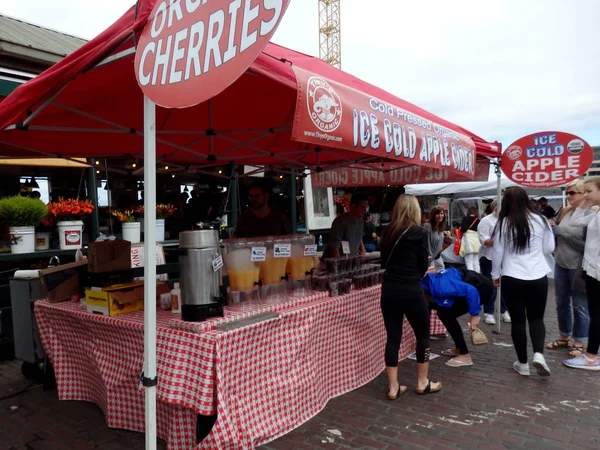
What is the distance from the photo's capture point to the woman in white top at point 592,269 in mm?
4242

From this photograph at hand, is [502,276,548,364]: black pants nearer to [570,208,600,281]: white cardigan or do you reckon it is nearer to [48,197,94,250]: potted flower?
Result: [570,208,600,281]: white cardigan

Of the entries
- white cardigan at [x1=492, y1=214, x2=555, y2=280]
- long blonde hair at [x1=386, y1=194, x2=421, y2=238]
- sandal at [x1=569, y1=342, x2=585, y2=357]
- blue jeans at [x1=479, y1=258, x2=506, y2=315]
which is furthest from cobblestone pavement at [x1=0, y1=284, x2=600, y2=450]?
blue jeans at [x1=479, y1=258, x2=506, y2=315]

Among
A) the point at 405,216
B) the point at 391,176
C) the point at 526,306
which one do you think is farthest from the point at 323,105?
the point at 391,176

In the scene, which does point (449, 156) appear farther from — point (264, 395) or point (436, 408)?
point (264, 395)

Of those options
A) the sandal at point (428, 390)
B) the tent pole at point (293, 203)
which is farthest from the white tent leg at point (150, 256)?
the tent pole at point (293, 203)

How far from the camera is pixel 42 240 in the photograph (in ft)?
18.9

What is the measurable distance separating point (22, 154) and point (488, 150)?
572 centimetres

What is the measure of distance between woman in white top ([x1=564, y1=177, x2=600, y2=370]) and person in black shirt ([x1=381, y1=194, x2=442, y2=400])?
1.89 metres

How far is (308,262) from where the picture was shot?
3.91m

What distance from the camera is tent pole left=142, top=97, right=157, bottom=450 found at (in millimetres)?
2123

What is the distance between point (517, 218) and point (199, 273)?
3.23m

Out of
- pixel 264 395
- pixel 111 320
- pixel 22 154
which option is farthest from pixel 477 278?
pixel 22 154

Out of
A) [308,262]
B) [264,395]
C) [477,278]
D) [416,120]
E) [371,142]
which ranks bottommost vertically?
[264,395]

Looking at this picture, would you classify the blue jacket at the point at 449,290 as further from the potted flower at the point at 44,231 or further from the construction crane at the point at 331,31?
the construction crane at the point at 331,31
